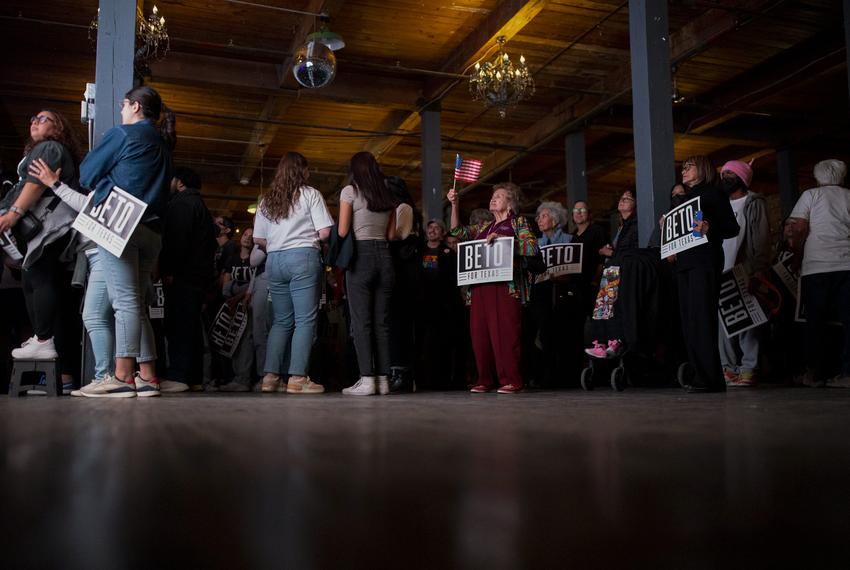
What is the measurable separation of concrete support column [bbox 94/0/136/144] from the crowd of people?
29 centimetres

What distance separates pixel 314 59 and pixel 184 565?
21.5ft

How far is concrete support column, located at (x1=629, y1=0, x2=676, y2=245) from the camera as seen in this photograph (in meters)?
5.38

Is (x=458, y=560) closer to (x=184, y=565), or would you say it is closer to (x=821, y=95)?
(x=184, y=565)

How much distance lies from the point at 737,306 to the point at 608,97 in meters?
6.47

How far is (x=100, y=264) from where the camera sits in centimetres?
355

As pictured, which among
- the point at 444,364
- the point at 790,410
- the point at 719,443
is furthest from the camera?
the point at 444,364

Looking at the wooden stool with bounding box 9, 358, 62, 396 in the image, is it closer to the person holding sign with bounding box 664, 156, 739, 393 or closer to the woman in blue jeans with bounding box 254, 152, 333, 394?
the woman in blue jeans with bounding box 254, 152, 333, 394

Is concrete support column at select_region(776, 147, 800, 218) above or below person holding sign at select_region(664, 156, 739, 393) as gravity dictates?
above

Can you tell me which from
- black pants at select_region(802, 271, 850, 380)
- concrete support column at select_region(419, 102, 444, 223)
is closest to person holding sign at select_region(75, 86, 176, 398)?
black pants at select_region(802, 271, 850, 380)

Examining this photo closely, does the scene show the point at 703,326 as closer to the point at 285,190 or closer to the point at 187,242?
the point at 285,190

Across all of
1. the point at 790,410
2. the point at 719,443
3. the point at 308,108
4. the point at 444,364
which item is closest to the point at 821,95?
the point at 308,108

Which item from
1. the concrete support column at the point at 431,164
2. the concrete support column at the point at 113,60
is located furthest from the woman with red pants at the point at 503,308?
the concrete support column at the point at 431,164

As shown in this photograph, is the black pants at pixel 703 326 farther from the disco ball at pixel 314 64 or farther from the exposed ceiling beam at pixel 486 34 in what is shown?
the exposed ceiling beam at pixel 486 34

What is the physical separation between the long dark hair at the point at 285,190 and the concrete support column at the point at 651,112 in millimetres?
2385
